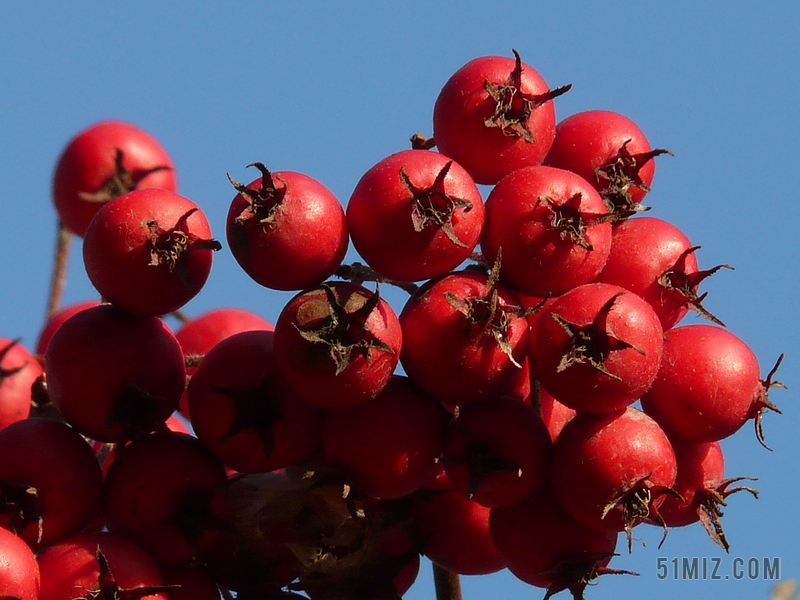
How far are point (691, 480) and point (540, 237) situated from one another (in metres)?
0.96

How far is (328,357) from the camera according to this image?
2936mm

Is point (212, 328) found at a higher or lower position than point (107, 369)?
lower

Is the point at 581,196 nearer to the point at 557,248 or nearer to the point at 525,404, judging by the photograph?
the point at 557,248

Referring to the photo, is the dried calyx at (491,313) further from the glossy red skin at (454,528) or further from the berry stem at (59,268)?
the berry stem at (59,268)

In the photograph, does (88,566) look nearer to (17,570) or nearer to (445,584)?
(17,570)

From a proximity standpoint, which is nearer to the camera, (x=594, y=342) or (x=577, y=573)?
(x=594, y=342)

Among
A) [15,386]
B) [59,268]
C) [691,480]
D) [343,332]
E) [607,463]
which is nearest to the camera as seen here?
[343,332]

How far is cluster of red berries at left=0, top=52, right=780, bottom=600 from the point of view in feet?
9.89

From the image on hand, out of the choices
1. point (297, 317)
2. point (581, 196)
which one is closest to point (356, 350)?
point (297, 317)

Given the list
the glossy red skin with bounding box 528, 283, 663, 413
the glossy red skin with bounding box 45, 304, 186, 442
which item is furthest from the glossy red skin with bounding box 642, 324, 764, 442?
the glossy red skin with bounding box 45, 304, 186, 442

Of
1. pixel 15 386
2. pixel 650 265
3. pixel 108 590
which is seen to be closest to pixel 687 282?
pixel 650 265

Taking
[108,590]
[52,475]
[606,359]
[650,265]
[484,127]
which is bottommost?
[108,590]

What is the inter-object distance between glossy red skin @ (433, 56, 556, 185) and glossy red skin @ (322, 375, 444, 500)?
861mm

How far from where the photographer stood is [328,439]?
10.5 feet
